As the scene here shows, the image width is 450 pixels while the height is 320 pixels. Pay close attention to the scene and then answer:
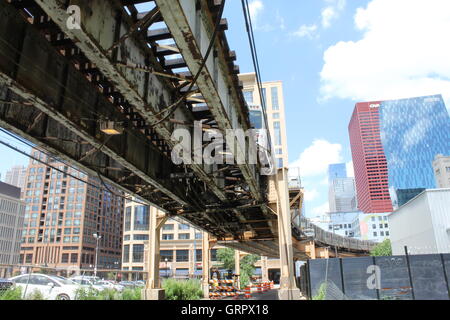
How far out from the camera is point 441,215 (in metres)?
34.2

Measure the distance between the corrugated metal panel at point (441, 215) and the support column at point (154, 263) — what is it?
27791 millimetres

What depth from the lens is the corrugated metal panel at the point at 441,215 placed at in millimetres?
33750

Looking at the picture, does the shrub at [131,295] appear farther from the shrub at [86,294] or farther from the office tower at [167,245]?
the office tower at [167,245]

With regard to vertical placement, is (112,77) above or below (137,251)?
below

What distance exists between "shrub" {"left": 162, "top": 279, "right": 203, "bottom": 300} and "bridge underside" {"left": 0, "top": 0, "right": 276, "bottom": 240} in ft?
45.4

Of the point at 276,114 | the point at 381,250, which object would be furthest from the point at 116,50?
the point at 276,114

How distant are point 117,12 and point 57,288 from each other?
1494cm

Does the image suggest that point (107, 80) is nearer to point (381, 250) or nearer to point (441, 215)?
point (441, 215)

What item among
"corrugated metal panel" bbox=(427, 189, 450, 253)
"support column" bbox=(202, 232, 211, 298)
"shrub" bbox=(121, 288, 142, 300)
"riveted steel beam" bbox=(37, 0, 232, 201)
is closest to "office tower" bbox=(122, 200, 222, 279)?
"support column" bbox=(202, 232, 211, 298)

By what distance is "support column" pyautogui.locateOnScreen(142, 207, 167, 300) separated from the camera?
19.3m

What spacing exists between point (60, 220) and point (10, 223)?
1591 cm
